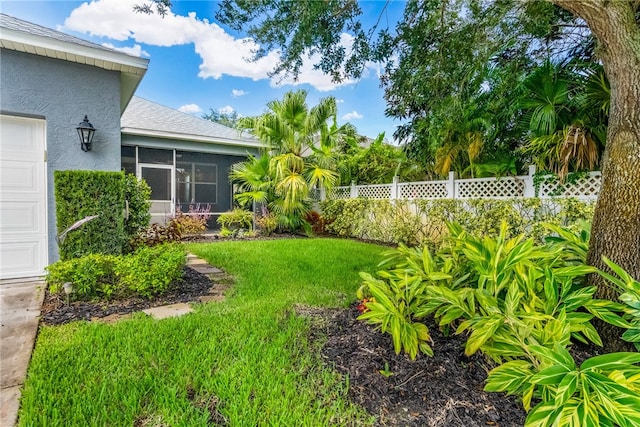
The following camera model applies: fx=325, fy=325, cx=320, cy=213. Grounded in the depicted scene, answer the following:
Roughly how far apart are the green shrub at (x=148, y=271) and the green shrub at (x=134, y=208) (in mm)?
702

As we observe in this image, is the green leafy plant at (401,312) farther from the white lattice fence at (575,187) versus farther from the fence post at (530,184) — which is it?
the fence post at (530,184)

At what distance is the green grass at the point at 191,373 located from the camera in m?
1.87

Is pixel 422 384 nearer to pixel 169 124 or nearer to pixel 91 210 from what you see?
pixel 91 210

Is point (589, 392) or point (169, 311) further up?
point (589, 392)

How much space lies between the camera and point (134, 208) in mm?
4859

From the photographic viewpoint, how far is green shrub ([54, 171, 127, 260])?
421cm

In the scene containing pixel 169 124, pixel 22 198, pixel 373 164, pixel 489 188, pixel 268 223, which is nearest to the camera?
pixel 22 198

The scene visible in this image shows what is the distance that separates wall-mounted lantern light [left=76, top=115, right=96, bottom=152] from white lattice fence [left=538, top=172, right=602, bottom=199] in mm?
7527

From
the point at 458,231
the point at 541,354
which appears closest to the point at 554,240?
the point at 458,231

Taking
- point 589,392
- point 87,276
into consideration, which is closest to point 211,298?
point 87,276

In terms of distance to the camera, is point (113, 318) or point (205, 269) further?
point (205, 269)

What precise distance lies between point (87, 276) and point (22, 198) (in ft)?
6.87

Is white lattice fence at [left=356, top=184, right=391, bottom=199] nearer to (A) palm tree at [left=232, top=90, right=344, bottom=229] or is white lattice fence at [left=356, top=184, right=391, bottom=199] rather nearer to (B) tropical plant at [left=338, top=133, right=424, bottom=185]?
(B) tropical plant at [left=338, top=133, right=424, bottom=185]

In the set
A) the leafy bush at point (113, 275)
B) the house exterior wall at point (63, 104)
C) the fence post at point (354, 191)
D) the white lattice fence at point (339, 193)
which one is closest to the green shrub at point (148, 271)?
the leafy bush at point (113, 275)
